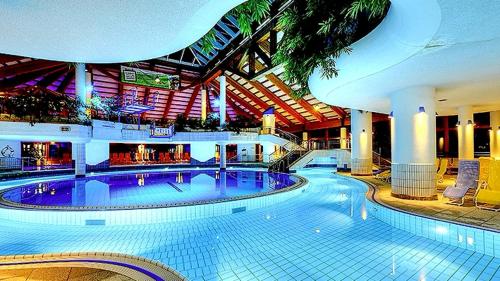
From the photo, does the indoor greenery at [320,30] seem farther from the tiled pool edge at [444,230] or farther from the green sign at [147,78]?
the green sign at [147,78]

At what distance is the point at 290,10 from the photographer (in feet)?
15.3

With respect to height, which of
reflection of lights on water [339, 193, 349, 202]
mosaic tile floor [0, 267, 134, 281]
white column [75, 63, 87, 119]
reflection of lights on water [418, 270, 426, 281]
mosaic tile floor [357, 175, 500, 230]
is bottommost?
reflection of lights on water [339, 193, 349, 202]

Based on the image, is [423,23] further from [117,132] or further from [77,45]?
[117,132]

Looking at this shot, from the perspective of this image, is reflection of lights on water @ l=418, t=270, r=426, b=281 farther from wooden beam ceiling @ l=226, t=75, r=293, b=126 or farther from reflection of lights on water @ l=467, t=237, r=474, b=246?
wooden beam ceiling @ l=226, t=75, r=293, b=126

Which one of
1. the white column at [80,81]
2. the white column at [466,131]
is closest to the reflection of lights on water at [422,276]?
the white column at [466,131]

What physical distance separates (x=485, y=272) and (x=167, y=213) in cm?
570

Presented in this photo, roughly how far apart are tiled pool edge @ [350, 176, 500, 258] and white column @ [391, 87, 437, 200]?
1.32 m

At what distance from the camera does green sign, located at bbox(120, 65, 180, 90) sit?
14.9 meters

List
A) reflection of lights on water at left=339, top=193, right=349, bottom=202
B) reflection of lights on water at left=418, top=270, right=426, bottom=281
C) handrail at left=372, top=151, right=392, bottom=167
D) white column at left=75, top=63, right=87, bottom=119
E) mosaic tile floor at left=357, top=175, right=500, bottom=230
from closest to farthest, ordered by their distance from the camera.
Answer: reflection of lights on water at left=418, top=270, right=426, bottom=281
mosaic tile floor at left=357, top=175, right=500, bottom=230
reflection of lights on water at left=339, top=193, right=349, bottom=202
white column at left=75, top=63, right=87, bottom=119
handrail at left=372, top=151, right=392, bottom=167

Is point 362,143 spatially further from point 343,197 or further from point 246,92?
point 246,92

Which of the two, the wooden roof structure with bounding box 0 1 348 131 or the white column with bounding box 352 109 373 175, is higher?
the wooden roof structure with bounding box 0 1 348 131

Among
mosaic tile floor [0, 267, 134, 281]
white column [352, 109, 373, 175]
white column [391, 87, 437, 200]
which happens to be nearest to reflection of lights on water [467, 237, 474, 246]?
white column [391, 87, 437, 200]

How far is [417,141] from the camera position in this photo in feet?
20.9

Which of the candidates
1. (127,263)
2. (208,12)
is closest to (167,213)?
(127,263)
